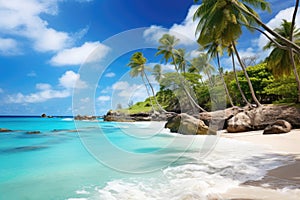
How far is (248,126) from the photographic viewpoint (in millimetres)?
13180

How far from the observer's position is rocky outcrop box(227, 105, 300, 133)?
12.7 metres

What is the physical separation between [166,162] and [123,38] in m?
3.97

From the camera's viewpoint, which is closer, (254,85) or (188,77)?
(254,85)

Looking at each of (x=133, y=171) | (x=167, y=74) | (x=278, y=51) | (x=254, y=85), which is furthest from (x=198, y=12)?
(x=167, y=74)

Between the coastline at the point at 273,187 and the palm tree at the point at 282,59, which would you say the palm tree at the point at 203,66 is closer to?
the palm tree at the point at 282,59

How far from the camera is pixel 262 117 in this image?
1328cm

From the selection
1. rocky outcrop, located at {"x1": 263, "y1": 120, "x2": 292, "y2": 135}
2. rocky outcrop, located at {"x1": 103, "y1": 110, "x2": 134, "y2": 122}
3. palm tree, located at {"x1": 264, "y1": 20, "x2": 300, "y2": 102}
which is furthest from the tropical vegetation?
rocky outcrop, located at {"x1": 103, "y1": 110, "x2": 134, "y2": 122}

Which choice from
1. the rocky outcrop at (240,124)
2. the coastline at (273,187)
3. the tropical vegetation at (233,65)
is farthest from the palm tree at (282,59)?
the coastline at (273,187)

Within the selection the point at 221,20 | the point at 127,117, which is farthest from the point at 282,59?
the point at 127,117

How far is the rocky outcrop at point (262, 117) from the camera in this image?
1267cm

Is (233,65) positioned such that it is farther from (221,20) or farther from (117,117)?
(117,117)

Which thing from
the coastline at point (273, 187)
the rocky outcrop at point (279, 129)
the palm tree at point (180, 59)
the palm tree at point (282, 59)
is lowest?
the coastline at point (273, 187)

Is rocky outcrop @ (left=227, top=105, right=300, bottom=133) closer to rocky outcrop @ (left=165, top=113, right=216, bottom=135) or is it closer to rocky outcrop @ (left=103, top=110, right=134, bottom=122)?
rocky outcrop @ (left=165, top=113, right=216, bottom=135)

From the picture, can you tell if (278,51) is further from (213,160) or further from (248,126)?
(213,160)
